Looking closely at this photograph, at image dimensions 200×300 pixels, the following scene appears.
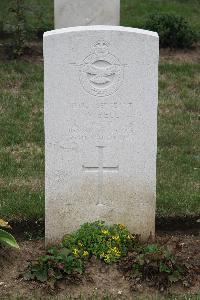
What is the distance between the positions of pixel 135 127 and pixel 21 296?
134 centimetres

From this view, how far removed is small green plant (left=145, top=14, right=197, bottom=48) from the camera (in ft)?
34.7

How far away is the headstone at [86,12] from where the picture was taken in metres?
9.37

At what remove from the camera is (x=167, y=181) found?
6.70 meters

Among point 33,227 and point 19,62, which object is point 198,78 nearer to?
point 19,62

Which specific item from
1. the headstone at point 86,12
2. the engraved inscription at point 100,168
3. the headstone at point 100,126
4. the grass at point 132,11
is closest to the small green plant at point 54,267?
the headstone at point 100,126

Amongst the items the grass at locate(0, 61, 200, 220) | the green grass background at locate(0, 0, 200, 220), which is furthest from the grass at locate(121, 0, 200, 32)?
the grass at locate(0, 61, 200, 220)

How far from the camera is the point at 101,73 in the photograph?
5113 millimetres

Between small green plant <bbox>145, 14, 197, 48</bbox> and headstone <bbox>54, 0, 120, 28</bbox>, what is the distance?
1.30 metres

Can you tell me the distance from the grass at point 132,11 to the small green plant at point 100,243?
553cm

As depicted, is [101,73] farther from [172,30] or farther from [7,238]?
[172,30]

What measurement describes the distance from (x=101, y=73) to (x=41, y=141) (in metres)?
2.71

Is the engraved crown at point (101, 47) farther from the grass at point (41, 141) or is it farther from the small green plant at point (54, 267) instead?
the grass at point (41, 141)

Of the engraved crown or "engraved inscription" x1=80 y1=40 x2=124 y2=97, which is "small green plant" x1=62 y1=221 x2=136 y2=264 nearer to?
"engraved inscription" x1=80 y1=40 x2=124 y2=97


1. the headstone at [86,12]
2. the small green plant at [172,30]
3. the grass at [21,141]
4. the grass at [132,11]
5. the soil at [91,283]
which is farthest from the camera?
the grass at [132,11]
